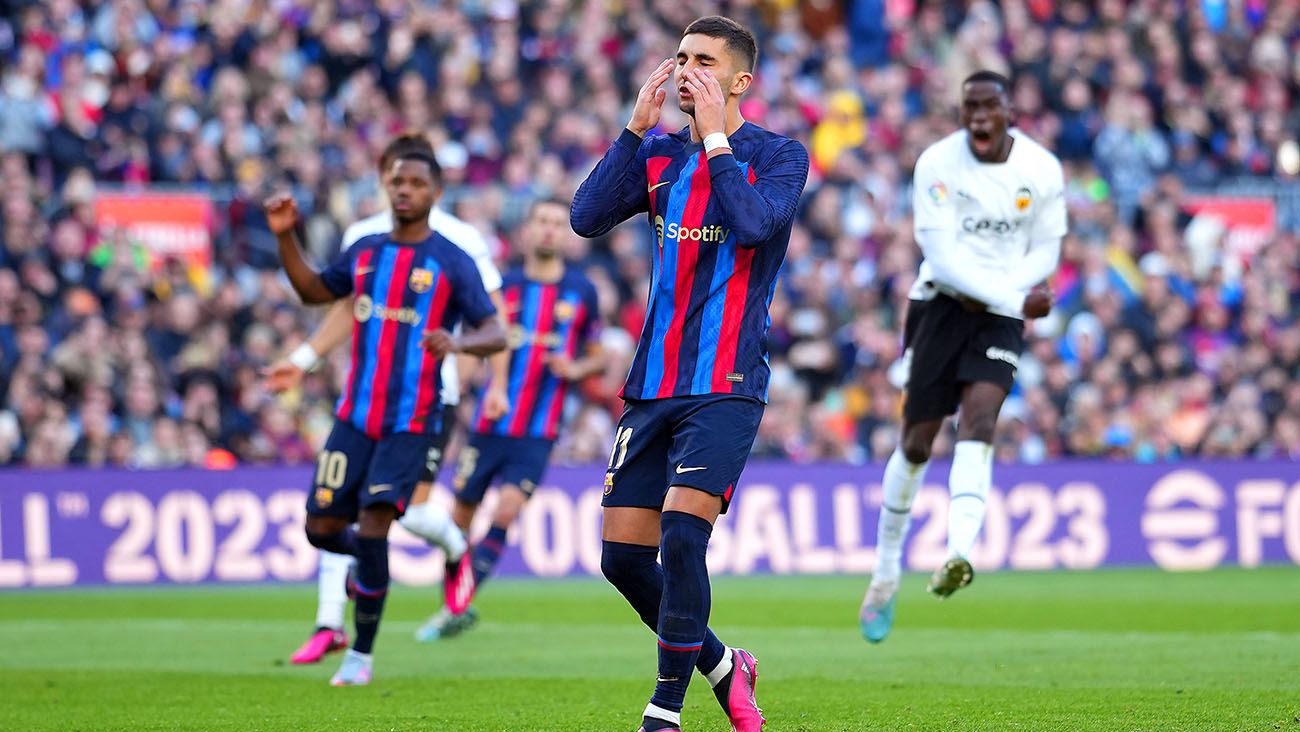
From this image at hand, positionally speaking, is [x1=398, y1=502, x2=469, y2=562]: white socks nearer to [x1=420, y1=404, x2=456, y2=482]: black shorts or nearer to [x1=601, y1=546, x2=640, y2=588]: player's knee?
[x1=420, y1=404, x2=456, y2=482]: black shorts

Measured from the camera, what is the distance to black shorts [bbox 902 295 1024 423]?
389 inches

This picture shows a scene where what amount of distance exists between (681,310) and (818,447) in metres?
13.4

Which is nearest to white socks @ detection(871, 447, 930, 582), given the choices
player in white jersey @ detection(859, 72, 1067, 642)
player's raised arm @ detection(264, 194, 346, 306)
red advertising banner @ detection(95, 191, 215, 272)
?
player in white jersey @ detection(859, 72, 1067, 642)

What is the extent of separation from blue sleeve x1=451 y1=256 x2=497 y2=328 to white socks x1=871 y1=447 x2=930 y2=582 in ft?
7.65

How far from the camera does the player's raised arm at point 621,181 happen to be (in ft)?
22.9

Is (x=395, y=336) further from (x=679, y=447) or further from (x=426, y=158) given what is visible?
(x=679, y=447)

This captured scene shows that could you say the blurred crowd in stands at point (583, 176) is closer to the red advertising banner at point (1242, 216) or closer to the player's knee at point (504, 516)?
the red advertising banner at point (1242, 216)

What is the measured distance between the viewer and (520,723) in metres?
7.68

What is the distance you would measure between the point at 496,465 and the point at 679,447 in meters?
6.45

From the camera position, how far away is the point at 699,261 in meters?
6.97

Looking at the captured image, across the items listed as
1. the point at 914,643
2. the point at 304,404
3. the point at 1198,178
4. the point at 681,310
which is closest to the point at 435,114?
the point at 304,404

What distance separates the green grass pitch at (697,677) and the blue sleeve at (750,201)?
1993 mm

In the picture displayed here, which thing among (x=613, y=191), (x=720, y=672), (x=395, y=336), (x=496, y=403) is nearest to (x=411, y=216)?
(x=395, y=336)

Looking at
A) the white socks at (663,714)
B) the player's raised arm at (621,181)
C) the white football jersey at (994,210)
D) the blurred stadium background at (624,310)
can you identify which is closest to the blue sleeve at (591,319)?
the blurred stadium background at (624,310)
